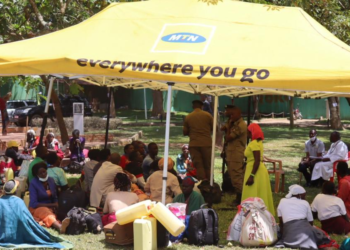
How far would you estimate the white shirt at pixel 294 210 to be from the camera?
8062mm

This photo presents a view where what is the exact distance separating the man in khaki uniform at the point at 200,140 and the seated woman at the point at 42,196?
328 centimetres

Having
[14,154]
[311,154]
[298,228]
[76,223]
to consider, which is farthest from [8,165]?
[311,154]

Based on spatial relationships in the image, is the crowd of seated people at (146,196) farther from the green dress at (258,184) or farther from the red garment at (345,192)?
the green dress at (258,184)

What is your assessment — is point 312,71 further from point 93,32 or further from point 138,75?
point 93,32

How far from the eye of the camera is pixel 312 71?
320 inches

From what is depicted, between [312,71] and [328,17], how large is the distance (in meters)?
7.31

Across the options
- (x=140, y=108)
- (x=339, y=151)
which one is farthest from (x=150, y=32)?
(x=140, y=108)

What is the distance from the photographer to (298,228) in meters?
8.02

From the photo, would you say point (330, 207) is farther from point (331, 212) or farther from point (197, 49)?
point (197, 49)

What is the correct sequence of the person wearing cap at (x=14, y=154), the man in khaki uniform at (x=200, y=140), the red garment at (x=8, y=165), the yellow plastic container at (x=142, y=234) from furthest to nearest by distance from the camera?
the person wearing cap at (x=14, y=154), the man in khaki uniform at (x=200, y=140), the red garment at (x=8, y=165), the yellow plastic container at (x=142, y=234)

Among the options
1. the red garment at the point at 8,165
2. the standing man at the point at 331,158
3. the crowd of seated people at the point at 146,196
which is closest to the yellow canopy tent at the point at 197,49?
the crowd of seated people at the point at 146,196

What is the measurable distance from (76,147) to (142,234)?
703 cm

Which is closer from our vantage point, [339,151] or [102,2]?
[339,151]

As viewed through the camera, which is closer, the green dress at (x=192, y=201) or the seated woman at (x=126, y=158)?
the green dress at (x=192, y=201)
